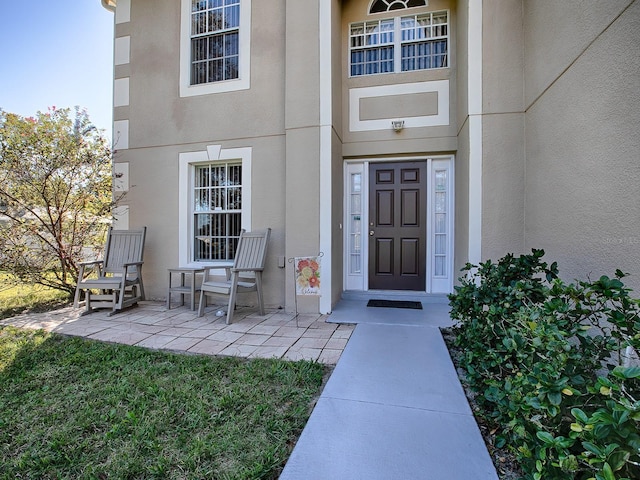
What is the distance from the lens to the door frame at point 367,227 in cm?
468

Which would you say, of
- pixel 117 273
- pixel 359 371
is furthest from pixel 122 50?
pixel 359 371

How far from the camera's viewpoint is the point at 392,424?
1.87m

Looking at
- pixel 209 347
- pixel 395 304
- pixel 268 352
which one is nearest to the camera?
pixel 268 352

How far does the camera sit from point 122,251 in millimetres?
4812

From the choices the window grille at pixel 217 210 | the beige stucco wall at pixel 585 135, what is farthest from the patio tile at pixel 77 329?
the beige stucco wall at pixel 585 135

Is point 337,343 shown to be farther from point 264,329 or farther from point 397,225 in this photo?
point 397,225

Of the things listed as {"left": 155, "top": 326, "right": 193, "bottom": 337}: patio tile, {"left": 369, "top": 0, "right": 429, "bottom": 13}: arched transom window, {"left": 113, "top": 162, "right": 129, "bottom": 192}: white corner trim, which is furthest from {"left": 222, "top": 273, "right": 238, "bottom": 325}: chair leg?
{"left": 369, "top": 0, "right": 429, "bottom": 13}: arched transom window

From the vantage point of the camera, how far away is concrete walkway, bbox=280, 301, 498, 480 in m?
1.53

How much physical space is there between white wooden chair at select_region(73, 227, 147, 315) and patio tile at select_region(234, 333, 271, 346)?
218 centimetres

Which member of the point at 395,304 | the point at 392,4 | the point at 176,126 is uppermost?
the point at 392,4

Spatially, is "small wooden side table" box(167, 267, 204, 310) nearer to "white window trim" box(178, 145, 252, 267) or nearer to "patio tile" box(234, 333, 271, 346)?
"white window trim" box(178, 145, 252, 267)

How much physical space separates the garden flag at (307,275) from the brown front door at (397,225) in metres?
1.21

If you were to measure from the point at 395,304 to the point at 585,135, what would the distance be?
2.85 m

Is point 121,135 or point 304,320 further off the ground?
point 121,135
